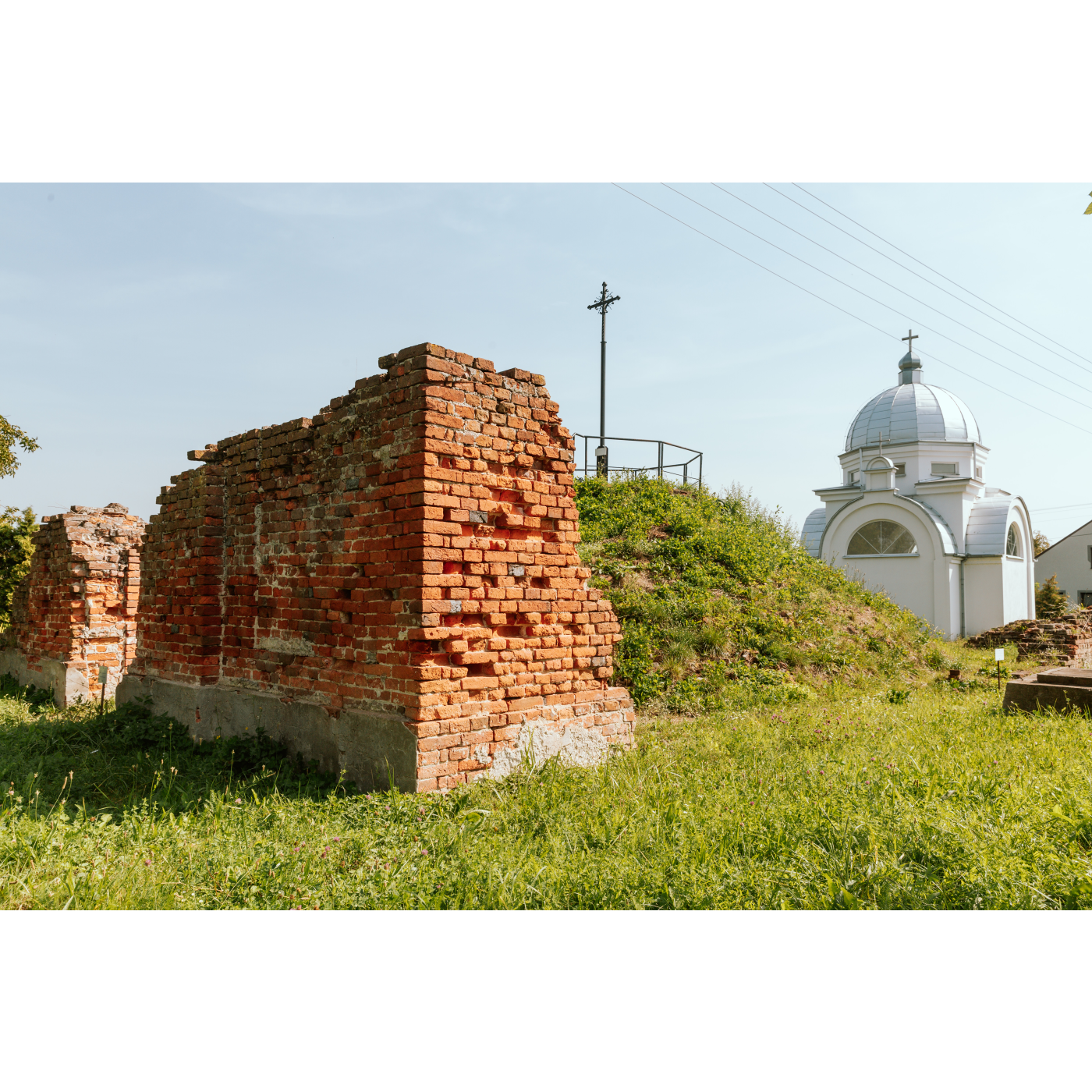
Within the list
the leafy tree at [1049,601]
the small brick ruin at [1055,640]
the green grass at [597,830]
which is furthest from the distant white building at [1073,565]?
the green grass at [597,830]

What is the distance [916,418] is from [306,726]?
27.4 metres

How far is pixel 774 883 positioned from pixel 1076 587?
37.7 meters

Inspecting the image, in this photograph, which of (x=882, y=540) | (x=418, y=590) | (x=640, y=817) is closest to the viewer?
(x=640, y=817)

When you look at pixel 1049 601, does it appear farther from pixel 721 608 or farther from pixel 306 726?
pixel 306 726

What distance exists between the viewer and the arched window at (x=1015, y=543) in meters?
23.8

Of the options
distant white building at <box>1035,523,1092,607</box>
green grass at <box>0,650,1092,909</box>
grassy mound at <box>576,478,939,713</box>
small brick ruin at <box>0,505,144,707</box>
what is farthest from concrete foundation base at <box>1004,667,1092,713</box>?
distant white building at <box>1035,523,1092,607</box>

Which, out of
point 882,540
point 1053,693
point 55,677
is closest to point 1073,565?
point 882,540

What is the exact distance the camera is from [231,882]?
3.55 meters

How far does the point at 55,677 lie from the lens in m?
10.9

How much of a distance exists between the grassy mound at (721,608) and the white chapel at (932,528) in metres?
9.49

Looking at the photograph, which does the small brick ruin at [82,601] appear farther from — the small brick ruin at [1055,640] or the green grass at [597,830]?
the small brick ruin at [1055,640]

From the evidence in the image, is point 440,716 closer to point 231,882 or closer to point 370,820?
point 370,820

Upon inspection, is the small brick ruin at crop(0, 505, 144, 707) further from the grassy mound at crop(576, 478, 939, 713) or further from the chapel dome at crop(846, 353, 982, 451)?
the chapel dome at crop(846, 353, 982, 451)

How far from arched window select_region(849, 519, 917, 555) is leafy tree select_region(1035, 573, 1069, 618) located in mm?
8932
